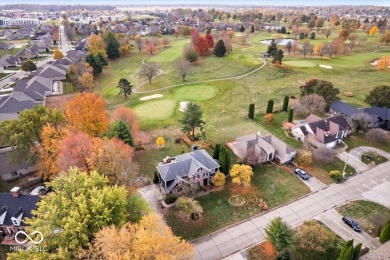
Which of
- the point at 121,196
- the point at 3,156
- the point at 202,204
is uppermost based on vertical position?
the point at 121,196

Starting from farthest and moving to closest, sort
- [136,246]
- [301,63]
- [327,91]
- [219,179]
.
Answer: [301,63]
[327,91]
[219,179]
[136,246]

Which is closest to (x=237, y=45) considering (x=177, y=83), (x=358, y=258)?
(x=177, y=83)

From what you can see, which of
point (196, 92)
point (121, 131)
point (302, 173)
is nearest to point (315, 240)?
point (302, 173)

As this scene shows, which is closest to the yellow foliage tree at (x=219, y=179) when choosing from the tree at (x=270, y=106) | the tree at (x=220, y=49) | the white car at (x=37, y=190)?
the white car at (x=37, y=190)

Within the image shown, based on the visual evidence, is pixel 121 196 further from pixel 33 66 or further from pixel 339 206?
pixel 33 66

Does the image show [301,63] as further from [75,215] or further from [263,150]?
[75,215]

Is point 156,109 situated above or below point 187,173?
below
